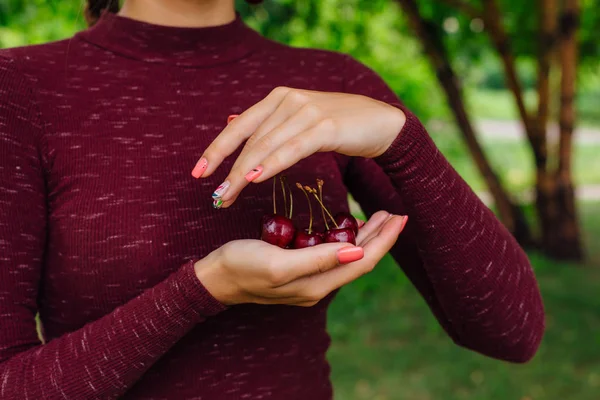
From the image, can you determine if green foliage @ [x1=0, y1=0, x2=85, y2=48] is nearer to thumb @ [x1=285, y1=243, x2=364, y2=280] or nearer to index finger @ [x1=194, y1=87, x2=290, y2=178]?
index finger @ [x1=194, y1=87, x2=290, y2=178]

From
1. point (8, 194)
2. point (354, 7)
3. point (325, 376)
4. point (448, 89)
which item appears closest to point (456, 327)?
point (325, 376)

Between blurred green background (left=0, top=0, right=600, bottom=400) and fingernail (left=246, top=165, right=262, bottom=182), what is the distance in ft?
6.91

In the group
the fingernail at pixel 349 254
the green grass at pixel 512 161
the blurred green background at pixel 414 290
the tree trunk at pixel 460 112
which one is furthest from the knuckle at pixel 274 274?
the green grass at pixel 512 161

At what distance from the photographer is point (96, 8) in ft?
6.35

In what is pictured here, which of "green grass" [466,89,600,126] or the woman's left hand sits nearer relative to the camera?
the woman's left hand

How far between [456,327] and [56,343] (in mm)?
887

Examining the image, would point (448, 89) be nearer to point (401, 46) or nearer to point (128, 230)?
point (401, 46)

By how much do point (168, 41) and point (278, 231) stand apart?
23.8 inches

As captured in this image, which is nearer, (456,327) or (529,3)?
(456,327)

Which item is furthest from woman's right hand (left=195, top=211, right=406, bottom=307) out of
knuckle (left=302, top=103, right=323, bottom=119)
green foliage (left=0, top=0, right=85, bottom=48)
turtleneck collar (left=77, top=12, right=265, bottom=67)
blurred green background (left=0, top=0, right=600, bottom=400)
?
green foliage (left=0, top=0, right=85, bottom=48)

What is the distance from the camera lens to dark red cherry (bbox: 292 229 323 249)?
140cm

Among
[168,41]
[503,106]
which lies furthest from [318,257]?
[503,106]

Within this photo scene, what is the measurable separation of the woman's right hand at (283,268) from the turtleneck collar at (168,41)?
617mm

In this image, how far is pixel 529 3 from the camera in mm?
7402
